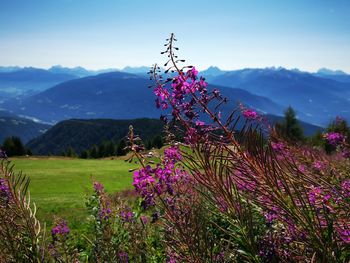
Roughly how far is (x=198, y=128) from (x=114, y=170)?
43.4 meters

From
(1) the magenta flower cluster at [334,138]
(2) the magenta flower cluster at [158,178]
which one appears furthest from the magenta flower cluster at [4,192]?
(1) the magenta flower cluster at [334,138]

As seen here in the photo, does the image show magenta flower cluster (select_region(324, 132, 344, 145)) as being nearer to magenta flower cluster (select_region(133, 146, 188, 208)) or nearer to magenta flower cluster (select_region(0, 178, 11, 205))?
magenta flower cluster (select_region(133, 146, 188, 208))

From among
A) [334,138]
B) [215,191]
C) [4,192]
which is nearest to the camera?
[215,191]

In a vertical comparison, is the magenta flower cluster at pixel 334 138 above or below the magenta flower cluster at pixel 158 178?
below

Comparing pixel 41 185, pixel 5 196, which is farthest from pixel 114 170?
pixel 5 196

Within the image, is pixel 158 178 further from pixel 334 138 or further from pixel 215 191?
pixel 334 138

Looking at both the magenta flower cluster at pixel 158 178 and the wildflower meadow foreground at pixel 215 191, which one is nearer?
the wildflower meadow foreground at pixel 215 191

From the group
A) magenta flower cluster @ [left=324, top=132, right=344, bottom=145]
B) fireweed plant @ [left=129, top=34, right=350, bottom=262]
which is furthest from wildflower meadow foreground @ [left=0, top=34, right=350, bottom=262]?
magenta flower cluster @ [left=324, top=132, right=344, bottom=145]

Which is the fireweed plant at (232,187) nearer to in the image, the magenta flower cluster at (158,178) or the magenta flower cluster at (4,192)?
the magenta flower cluster at (158,178)

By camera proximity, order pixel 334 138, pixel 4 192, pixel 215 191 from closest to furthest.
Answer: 1. pixel 215 191
2. pixel 4 192
3. pixel 334 138

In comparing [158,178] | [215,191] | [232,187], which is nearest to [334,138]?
[158,178]

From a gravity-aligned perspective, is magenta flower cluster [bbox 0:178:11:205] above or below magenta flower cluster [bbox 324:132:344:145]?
above

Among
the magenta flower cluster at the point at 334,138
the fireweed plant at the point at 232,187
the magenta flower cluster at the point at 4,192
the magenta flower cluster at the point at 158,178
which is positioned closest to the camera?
the fireweed plant at the point at 232,187

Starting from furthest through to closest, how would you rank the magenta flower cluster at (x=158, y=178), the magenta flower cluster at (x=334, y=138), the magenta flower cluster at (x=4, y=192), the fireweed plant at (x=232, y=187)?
the magenta flower cluster at (x=334, y=138)
the magenta flower cluster at (x=158, y=178)
the magenta flower cluster at (x=4, y=192)
the fireweed plant at (x=232, y=187)
